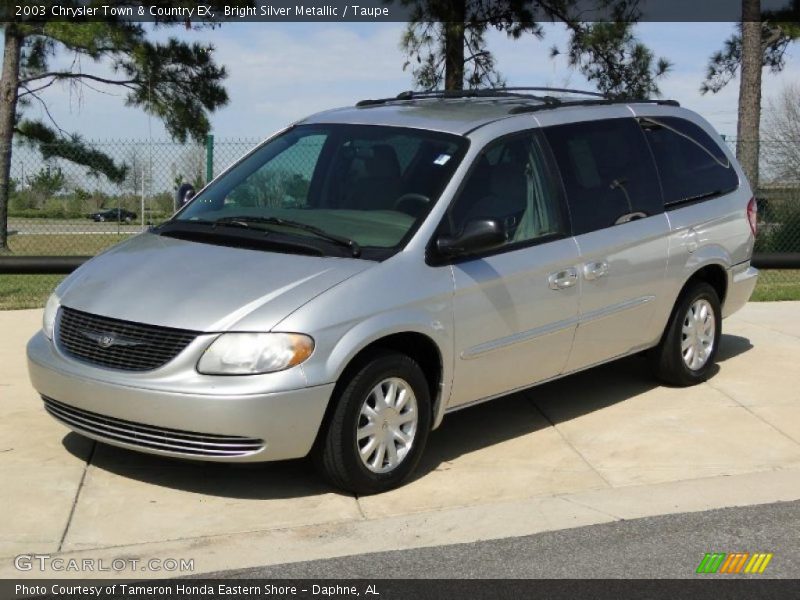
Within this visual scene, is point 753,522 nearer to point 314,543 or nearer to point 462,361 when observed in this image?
point 462,361

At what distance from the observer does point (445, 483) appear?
6.43 m

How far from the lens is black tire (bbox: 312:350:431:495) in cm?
588

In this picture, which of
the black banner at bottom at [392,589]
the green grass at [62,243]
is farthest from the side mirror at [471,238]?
the green grass at [62,243]

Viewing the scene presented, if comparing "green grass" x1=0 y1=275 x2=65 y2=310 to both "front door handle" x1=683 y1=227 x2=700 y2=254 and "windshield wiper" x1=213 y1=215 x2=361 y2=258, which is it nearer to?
"windshield wiper" x1=213 y1=215 x2=361 y2=258

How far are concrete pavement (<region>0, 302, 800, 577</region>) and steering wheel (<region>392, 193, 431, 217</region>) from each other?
1.40 metres

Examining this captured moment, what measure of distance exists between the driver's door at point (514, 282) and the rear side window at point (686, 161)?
127cm

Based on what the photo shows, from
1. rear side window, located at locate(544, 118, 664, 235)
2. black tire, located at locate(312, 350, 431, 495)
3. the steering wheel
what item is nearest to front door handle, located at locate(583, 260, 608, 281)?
rear side window, located at locate(544, 118, 664, 235)

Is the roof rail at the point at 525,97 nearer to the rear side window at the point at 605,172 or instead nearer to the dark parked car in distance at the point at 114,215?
the rear side window at the point at 605,172

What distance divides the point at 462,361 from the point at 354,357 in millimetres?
778

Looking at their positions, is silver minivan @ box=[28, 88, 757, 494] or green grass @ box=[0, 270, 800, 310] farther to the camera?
green grass @ box=[0, 270, 800, 310]

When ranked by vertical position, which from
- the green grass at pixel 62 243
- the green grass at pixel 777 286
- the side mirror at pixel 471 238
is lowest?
the green grass at pixel 777 286

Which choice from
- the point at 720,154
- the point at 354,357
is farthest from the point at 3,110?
the point at 354,357

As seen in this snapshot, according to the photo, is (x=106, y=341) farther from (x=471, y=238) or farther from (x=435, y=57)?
(x=435, y=57)

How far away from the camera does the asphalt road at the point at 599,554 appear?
5176 millimetres
